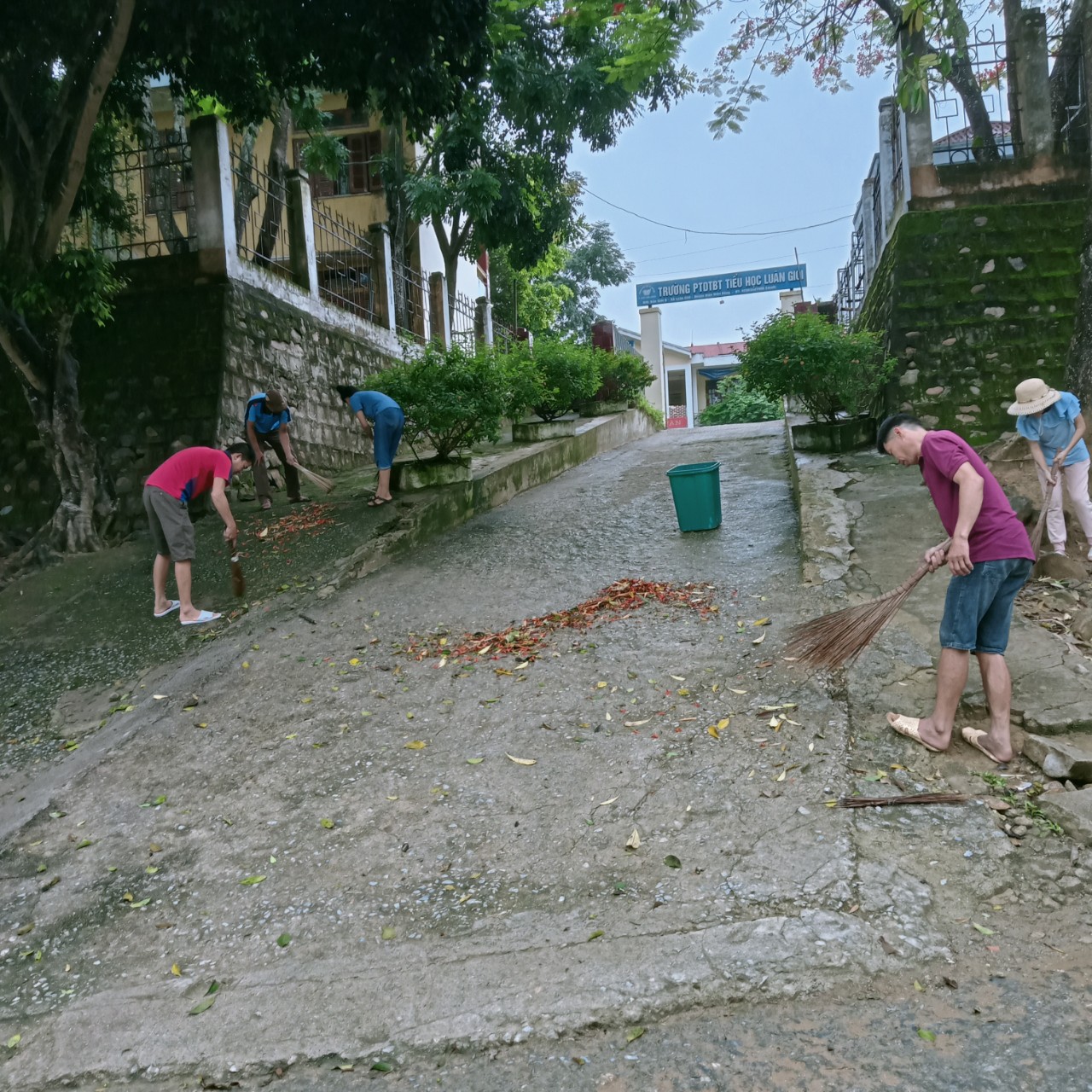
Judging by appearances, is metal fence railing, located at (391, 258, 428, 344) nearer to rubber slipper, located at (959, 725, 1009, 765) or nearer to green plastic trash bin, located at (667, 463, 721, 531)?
green plastic trash bin, located at (667, 463, 721, 531)

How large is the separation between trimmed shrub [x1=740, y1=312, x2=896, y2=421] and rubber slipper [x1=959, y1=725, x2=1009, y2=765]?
19.9 feet

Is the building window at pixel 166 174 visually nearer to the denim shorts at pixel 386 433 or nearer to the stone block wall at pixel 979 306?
the denim shorts at pixel 386 433

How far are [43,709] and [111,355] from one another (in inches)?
204

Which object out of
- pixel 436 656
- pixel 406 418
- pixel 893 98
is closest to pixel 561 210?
pixel 893 98

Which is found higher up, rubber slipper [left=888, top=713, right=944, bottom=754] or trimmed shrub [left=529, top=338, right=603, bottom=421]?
trimmed shrub [left=529, top=338, right=603, bottom=421]

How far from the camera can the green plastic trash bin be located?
762 centimetres

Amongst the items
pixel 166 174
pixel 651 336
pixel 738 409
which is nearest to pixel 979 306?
pixel 166 174

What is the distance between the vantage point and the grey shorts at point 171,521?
6.21 metres

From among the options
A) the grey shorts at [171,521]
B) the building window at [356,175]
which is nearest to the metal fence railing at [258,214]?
the grey shorts at [171,521]

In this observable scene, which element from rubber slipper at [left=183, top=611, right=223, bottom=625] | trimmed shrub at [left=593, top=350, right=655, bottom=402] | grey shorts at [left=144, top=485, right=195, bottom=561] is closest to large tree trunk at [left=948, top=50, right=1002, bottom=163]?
trimmed shrub at [left=593, top=350, right=655, bottom=402]

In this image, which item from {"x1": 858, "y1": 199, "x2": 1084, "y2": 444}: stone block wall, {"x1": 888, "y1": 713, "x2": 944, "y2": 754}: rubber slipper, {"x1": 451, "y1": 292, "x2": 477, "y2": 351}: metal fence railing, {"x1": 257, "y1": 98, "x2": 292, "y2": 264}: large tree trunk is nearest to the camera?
{"x1": 888, "y1": 713, "x2": 944, "y2": 754}: rubber slipper

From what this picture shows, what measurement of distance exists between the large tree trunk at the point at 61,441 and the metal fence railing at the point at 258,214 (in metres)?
2.36

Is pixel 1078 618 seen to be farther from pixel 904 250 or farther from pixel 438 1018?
pixel 904 250

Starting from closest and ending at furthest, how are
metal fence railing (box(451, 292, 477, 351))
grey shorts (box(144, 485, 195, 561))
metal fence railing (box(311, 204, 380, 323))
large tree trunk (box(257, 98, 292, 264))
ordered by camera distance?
grey shorts (box(144, 485, 195, 561)) → large tree trunk (box(257, 98, 292, 264)) → metal fence railing (box(311, 204, 380, 323)) → metal fence railing (box(451, 292, 477, 351))
